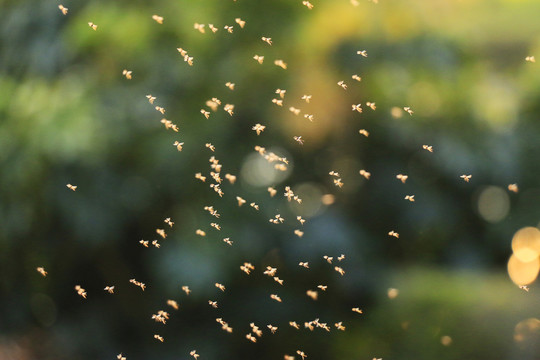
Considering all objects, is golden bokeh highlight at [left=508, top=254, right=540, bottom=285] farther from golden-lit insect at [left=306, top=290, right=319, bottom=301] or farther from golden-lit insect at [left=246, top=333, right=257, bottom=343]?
golden-lit insect at [left=246, top=333, right=257, bottom=343]

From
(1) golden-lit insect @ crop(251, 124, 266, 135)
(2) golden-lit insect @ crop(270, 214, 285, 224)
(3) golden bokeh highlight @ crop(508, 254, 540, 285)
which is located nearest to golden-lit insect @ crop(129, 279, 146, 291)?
(2) golden-lit insect @ crop(270, 214, 285, 224)

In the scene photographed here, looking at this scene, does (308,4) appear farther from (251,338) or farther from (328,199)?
(251,338)

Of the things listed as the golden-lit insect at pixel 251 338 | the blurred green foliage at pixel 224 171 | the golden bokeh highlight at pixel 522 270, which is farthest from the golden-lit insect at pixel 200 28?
the golden bokeh highlight at pixel 522 270

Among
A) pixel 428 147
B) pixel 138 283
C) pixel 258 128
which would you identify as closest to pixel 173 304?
pixel 138 283

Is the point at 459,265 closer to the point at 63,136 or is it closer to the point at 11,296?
the point at 63,136

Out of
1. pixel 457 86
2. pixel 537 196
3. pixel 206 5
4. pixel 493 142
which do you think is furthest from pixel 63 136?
pixel 537 196

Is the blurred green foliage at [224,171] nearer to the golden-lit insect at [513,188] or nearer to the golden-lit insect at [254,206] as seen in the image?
the golden-lit insect at [254,206]
